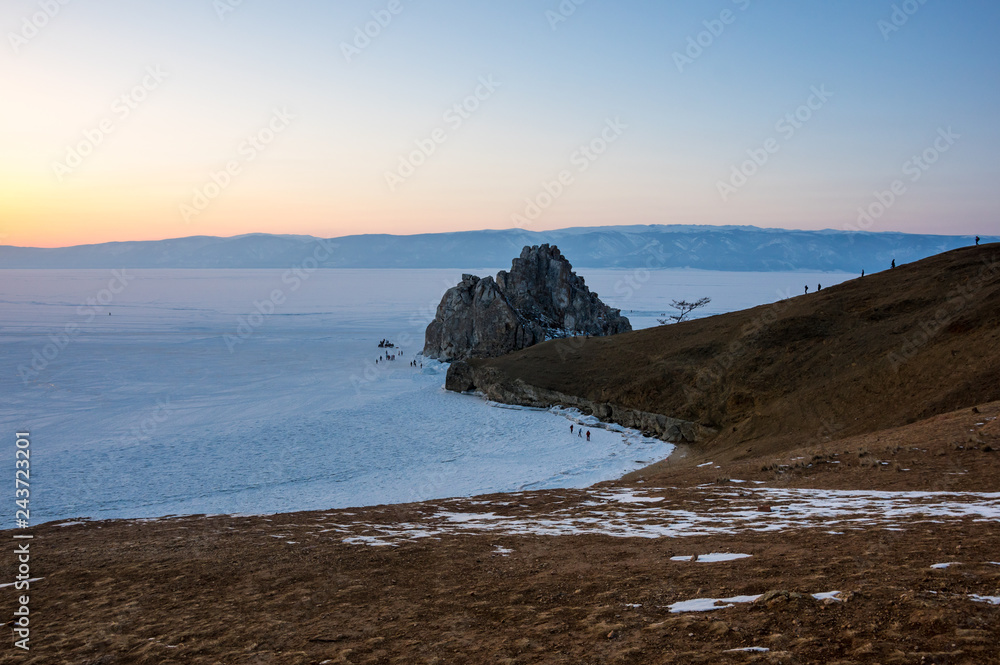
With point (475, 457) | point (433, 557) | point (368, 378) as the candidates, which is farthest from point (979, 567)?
point (368, 378)

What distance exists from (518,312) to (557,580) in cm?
7407

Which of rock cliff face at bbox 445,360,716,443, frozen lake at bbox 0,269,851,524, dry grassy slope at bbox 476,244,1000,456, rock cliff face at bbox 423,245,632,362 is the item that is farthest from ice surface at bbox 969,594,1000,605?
rock cliff face at bbox 423,245,632,362

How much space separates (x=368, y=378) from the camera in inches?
2613

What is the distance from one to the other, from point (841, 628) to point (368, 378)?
204 ft

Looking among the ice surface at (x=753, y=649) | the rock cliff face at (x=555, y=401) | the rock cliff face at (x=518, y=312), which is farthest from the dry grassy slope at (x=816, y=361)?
the ice surface at (x=753, y=649)

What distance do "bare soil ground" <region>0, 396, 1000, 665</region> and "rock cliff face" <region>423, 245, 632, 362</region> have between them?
5975 centimetres

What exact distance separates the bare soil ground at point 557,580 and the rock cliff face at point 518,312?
2352 inches

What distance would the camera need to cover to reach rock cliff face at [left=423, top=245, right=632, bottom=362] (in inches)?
3095

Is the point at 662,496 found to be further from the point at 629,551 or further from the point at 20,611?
the point at 20,611

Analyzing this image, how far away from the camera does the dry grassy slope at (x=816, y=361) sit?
102ft

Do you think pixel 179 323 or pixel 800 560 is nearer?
pixel 800 560

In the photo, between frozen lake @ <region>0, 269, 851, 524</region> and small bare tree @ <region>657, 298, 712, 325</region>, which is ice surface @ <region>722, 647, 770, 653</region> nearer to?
frozen lake @ <region>0, 269, 851, 524</region>

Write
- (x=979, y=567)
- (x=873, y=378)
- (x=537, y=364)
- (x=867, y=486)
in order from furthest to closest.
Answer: (x=537, y=364), (x=873, y=378), (x=867, y=486), (x=979, y=567)

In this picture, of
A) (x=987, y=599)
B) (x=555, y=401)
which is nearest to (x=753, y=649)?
(x=987, y=599)
